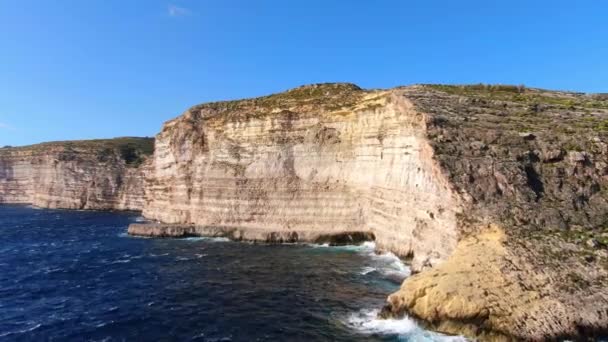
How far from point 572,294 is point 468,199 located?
9725 millimetres

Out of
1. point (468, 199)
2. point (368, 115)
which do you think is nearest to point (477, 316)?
point (468, 199)

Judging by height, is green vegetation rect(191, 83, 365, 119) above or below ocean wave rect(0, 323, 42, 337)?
above

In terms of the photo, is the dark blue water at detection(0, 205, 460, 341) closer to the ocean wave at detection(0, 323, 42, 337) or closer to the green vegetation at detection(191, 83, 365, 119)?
the ocean wave at detection(0, 323, 42, 337)

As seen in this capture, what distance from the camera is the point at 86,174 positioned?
348 feet

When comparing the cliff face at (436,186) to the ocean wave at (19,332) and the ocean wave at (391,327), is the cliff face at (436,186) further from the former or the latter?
the ocean wave at (19,332)

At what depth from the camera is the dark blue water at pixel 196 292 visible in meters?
26.2

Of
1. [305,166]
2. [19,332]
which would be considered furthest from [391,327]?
[305,166]

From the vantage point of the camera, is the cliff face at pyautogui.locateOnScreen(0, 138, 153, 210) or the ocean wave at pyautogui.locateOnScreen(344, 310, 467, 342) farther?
the cliff face at pyautogui.locateOnScreen(0, 138, 153, 210)

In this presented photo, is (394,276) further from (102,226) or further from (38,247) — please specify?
(102,226)

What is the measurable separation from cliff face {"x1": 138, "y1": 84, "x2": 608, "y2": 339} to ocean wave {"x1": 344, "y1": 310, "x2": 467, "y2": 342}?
2.46 ft

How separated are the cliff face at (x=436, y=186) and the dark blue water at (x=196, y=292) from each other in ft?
11.7

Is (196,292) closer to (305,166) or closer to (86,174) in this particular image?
(305,166)

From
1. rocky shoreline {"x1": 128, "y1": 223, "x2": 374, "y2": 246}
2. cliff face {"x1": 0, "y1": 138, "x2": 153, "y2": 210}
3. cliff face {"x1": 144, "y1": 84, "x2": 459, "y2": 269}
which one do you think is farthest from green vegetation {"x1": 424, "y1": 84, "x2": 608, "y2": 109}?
cliff face {"x1": 0, "y1": 138, "x2": 153, "y2": 210}

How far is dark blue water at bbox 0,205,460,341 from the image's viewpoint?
2623cm
